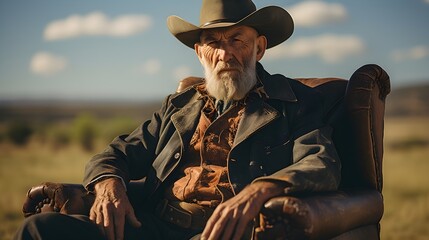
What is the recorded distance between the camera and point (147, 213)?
4859 millimetres

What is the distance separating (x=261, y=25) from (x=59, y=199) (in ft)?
5.26

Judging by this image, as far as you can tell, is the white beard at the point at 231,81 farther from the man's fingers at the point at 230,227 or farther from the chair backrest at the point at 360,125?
the man's fingers at the point at 230,227

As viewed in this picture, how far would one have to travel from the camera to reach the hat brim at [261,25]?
4859 mm

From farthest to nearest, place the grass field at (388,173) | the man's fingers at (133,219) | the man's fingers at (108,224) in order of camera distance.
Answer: the grass field at (388,173) < the man's fingers at (133,219) < the man's fingers at (108,224)

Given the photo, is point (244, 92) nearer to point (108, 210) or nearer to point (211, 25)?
point (211, 25)

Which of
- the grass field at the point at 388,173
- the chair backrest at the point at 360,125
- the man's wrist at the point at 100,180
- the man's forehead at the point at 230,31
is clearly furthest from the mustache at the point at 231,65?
the grass field at the point at 388,173

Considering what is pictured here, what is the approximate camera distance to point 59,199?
4.69m

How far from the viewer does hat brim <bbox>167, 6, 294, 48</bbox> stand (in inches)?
191

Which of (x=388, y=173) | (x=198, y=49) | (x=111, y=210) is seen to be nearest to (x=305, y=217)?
(x=111, y=210)

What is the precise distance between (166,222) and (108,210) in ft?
1.49

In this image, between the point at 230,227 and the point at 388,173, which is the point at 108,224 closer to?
the point at 230,227

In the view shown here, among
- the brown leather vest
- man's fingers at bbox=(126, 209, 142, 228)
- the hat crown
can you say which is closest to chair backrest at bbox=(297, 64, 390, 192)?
the brown leather vest

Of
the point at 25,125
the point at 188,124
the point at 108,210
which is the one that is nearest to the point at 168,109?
the point at 188,124

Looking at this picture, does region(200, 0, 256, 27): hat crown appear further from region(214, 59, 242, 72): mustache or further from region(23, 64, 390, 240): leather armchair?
region(23, 64, 390, 240): leather armchair
